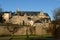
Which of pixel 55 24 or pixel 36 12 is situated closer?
pixel 55 24

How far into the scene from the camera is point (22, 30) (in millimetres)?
45375

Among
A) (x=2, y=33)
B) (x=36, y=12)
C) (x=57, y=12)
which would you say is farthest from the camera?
(x=36, y=12)

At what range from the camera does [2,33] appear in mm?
43656

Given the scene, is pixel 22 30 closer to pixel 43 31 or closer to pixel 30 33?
pixel 30 33

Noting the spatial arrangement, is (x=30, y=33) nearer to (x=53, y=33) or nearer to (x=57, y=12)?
(x=53, y=33)

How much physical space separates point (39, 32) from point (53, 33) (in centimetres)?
358

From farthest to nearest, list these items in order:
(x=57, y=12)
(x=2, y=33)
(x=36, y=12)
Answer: (x=36, y=12) → (x=57, y=12) → (x=2, y=33)

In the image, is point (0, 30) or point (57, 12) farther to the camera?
point (57, 12)

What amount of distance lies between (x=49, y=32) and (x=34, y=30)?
3.59 m

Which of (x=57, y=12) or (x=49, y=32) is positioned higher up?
(x=57, y=12)

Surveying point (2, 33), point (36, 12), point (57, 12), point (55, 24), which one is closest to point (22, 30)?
point (2, 33)

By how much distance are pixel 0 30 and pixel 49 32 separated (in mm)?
11065

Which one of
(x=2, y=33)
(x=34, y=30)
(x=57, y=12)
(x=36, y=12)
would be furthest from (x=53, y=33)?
(x=36, y=12)

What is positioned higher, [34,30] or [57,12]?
[57,12]
